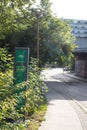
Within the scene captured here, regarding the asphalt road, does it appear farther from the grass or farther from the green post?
the green post

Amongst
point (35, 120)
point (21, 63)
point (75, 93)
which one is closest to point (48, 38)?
point (75, 93)

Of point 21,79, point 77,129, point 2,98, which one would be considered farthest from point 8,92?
point 77,129

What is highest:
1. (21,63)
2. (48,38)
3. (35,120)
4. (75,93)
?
(48,38)

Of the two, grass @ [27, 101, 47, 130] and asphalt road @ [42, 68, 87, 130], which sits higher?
grass @ [27, 101, 47, 130]

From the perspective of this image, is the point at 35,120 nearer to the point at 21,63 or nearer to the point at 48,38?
the point at 21,63

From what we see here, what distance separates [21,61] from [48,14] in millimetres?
29945

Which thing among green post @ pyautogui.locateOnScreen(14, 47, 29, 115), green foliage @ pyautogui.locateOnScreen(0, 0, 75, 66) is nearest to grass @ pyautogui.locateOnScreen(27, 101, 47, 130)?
green post @ pyautogui.locateOnScreen(14, 47, 29, 115)

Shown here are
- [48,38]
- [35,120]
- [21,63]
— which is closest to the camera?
[21,63]

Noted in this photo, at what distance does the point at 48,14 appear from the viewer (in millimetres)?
40719

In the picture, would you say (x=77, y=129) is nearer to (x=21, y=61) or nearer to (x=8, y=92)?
(x=21, y=61)

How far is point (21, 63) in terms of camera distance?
1125cm

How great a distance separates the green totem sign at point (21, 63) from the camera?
36.7ft

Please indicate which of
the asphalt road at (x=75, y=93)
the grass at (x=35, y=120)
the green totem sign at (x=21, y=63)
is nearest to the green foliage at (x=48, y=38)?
the asphalt road at (x=75, y=93)

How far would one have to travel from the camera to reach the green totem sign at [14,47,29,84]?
440 inches
